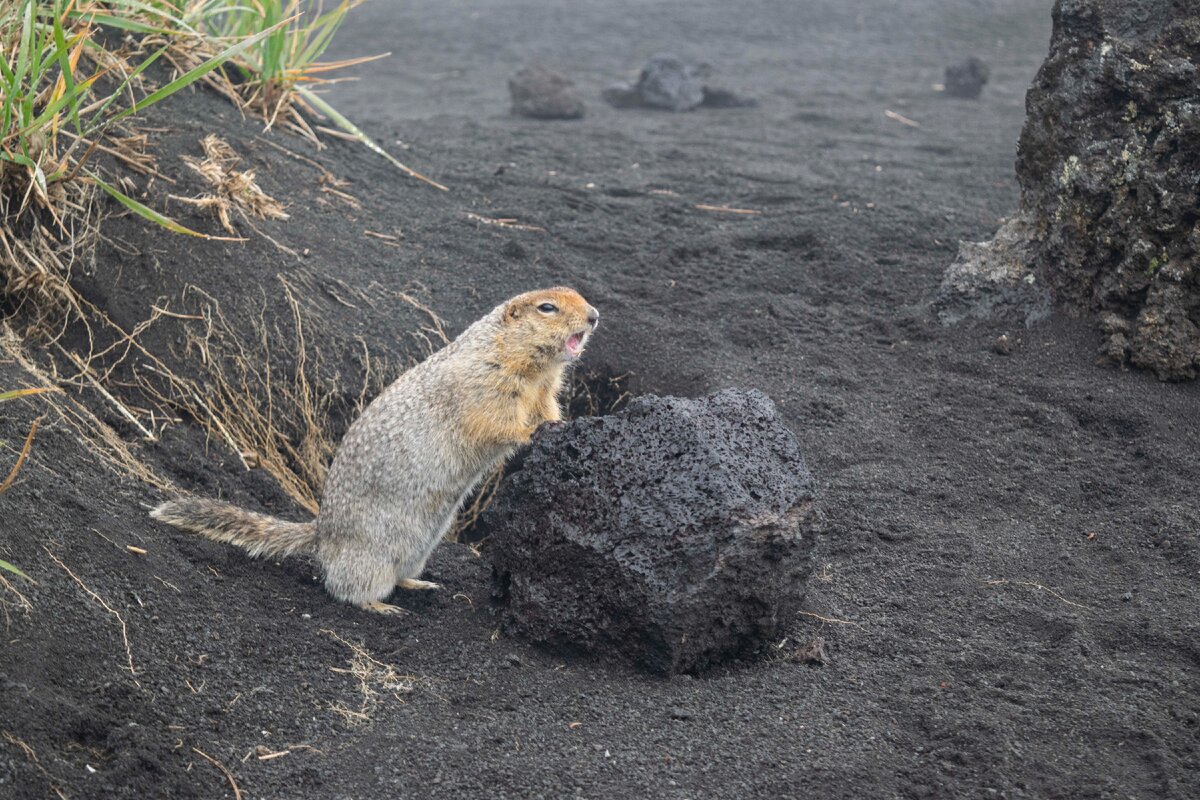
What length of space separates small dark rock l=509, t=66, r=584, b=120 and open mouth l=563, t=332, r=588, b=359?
786 cm

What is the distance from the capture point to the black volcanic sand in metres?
4.01

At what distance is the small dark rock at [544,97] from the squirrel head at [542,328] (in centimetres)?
783

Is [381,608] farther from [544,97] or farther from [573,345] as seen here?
[544,97]

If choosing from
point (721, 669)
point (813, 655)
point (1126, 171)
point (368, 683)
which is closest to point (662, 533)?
point (721, 669)

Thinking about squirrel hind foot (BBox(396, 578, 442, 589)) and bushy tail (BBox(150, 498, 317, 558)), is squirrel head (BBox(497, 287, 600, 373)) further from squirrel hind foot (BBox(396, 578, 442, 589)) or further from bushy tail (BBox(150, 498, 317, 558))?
bushy tail (BBox(150, 498, 317, 558))

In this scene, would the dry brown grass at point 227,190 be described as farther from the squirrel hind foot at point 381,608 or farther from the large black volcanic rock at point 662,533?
the large black volcanic rock at point 662,533

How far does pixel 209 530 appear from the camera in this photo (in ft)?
17.2

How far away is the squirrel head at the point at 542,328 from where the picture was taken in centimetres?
562

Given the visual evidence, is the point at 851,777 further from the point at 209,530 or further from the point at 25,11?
the point at 25,11

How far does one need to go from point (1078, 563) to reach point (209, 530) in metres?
4.03

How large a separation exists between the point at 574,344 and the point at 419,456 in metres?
0.96

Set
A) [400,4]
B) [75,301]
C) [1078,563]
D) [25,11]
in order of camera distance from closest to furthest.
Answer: [1078,563] → [25,11] → [75,301] → [400,4]

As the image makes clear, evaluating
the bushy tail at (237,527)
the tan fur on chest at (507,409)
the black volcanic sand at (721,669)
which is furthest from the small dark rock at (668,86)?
the bushy tail at (237,527)

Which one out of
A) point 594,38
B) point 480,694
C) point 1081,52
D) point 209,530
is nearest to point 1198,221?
point 1081,52
